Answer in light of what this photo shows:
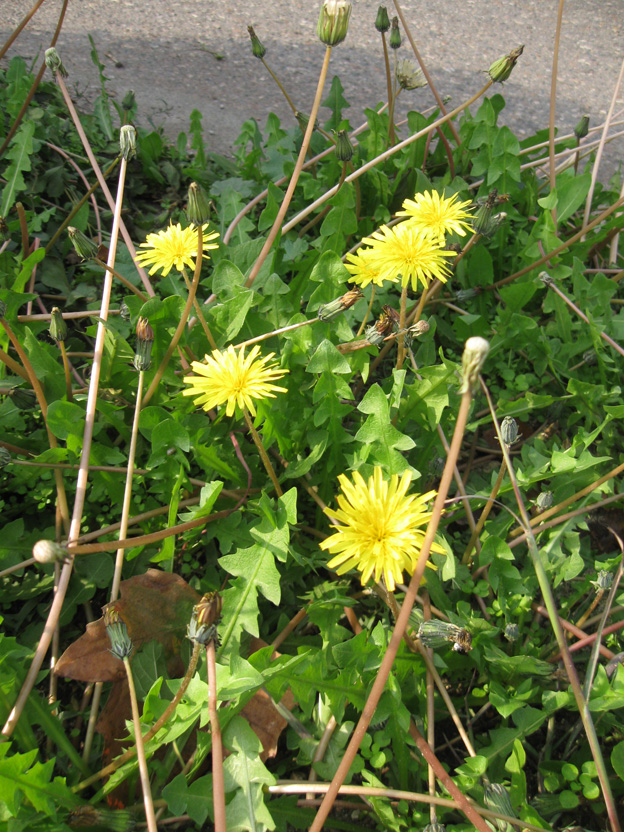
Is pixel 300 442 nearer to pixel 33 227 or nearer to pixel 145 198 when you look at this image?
pixel 33 227

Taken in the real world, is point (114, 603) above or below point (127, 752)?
above

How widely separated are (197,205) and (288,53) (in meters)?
2.73

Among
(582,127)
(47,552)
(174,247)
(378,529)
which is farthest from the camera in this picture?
(582,127)

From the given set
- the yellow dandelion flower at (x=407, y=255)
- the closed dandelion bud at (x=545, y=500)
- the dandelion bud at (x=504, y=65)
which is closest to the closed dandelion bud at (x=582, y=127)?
the dandelion bud at (x=504, y=65)

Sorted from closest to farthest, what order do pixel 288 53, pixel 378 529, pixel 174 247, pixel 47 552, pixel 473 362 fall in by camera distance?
pixel 473 362, pixel 47 552, pixel 378 529, pixel 174 247, pixel 288 53

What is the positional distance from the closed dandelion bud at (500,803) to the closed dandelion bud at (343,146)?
1669mm

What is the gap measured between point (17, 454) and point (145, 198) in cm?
144

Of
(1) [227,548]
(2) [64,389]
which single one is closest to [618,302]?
(1) [227,548]

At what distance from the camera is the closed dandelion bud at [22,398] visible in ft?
5.19

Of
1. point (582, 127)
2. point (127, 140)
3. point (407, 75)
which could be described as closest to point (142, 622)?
point (127, 140)

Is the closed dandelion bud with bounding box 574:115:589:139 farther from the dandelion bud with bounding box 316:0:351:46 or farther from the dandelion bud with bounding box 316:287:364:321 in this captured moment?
the dandelion bud with bounding box 316:287:364:321

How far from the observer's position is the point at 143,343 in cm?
144

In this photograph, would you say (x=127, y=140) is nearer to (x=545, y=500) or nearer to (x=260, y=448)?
(x=260, y=448)

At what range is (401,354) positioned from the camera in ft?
5.27
